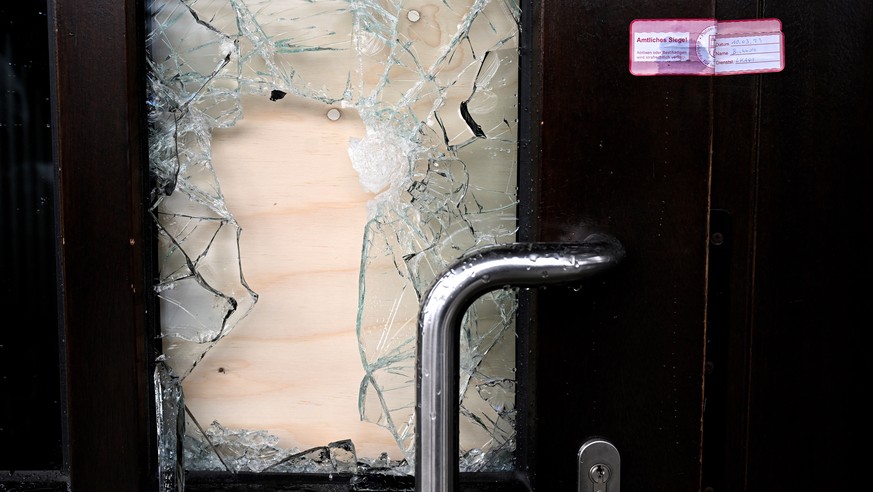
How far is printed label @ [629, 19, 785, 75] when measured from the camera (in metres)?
0.49

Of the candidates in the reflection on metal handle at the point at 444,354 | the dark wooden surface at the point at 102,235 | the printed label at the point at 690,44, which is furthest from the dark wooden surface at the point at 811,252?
the dark wooden surface at the point at 102,235

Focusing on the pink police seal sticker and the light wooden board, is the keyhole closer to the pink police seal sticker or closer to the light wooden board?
the light wooden board

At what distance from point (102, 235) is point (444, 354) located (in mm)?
310

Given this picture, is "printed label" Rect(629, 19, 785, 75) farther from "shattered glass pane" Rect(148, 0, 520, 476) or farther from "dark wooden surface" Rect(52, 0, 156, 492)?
"dark wooden surface" Rect(52, 0, 156, 492)

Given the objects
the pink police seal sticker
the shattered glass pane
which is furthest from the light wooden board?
the pink police seal sticker

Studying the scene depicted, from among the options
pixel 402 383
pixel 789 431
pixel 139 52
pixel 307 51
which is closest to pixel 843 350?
pixel 789 431

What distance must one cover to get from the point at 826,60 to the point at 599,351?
31 cm

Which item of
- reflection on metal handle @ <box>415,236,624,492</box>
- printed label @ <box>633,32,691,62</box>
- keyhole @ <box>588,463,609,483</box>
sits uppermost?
printed label @ <box>633,32,691,62</box>

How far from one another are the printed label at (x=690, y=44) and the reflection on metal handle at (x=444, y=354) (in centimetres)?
→ 20

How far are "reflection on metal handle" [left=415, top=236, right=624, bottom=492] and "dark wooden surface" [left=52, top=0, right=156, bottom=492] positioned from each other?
266 mm

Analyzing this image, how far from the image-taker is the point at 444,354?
399 mm

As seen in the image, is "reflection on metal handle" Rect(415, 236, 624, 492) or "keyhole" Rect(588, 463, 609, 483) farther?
"keyhole" Rect(588, 463, 609, 483)

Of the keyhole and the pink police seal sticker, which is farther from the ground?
the pink police seal sticker

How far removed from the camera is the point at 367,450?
58 centimetres
